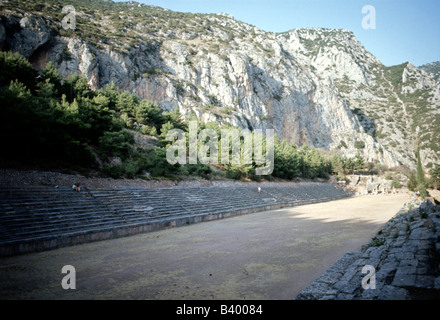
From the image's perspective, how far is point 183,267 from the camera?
6.03 meters

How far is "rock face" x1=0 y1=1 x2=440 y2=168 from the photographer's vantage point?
47906mm

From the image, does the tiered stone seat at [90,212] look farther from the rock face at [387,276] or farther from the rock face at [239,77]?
the rock face at [239,77]

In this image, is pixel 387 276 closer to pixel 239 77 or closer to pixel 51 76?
pixel 51 76

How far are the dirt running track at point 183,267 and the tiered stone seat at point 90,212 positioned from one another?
0.64 m

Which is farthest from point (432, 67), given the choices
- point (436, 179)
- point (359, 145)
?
point (436, 179)

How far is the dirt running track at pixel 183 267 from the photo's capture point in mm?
4504

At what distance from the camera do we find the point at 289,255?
6984 millimetres

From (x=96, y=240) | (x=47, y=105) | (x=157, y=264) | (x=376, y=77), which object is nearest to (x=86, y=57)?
(x=47, y=105)

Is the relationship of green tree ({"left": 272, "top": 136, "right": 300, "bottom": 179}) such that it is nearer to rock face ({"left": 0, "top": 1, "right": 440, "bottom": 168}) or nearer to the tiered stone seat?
rock face ({"left": 0, "top": 1, "right": 440, "bottom": 168})

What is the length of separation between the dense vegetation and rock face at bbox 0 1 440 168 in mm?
17714

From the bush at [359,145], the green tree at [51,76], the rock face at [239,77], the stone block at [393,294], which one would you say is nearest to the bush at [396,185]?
the rock face at [239,77]

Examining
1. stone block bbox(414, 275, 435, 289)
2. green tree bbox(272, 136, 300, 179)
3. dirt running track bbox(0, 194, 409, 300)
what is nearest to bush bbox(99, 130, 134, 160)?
dirt running track bbox(0, 194, 409, 300)

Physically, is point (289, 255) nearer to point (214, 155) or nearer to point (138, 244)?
point (138, 244)

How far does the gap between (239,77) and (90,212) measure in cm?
6428
